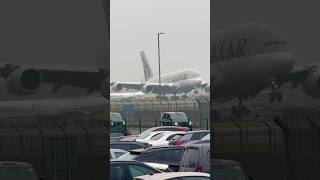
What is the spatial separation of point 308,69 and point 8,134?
177cm

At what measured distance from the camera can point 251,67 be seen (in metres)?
3.61

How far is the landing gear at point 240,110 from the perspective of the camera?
360 cm

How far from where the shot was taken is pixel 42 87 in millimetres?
3389

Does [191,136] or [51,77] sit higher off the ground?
[51,77]

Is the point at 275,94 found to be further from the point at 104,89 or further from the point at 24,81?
the point at 24,81

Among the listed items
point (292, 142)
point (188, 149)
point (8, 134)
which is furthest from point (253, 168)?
point (188, 149)

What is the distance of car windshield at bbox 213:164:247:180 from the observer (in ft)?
11.9

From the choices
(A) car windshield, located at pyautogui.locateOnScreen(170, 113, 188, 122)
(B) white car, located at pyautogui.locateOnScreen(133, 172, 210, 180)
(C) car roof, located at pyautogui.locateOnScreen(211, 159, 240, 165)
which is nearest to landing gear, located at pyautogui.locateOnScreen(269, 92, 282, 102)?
(C) car roof, located at pyautogui.locateOnScreen(211, 159, 240, 165)

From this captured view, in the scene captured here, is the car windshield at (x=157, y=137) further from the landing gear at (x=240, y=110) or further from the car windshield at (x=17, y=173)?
the car windshield at (x=17, y=173)

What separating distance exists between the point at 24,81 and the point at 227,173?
1.32 meters

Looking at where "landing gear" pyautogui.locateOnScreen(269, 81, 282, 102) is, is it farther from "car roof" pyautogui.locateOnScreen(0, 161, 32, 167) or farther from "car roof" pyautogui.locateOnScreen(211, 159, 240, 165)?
"car roof" pyautogui.locateOnScreen(0, 161, 32, 167)

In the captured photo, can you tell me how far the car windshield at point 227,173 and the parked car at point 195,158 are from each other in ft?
21.5

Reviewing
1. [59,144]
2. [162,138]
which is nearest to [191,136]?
[162,138]

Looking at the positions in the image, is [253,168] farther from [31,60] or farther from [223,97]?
[31,60]
